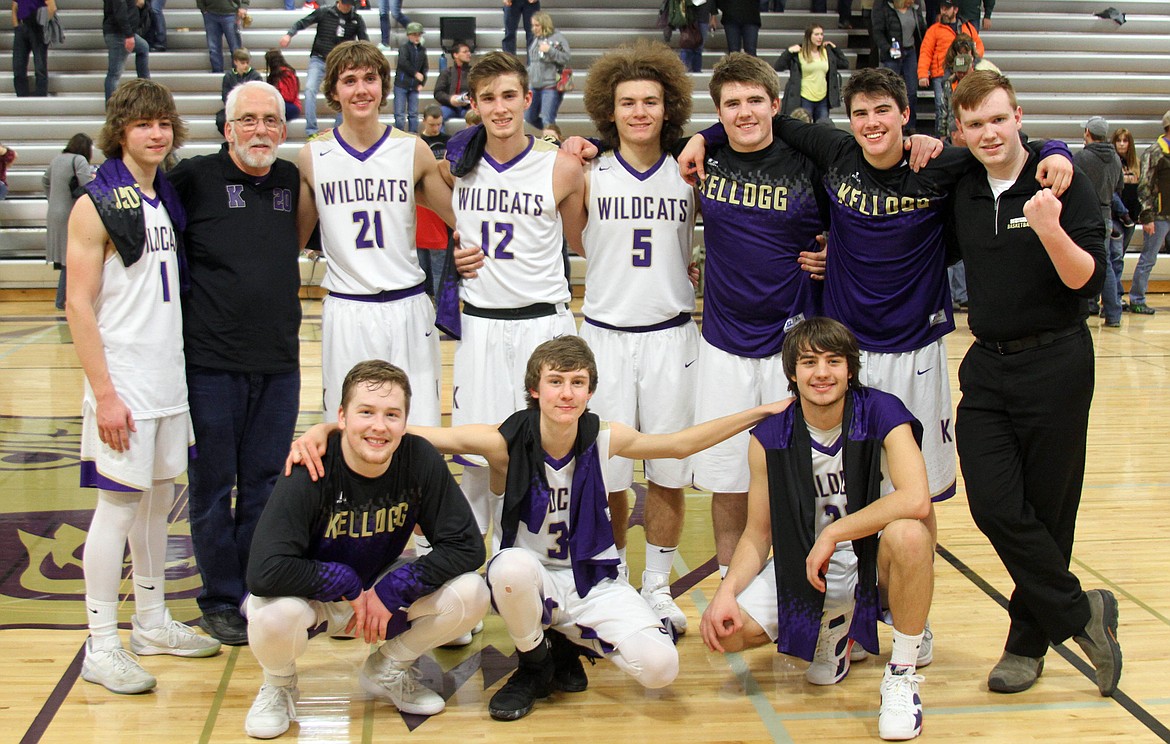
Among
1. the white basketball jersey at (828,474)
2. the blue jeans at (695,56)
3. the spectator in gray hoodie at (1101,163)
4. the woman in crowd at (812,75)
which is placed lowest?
the white basketball jersey at (828,474)

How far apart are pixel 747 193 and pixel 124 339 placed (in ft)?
7.56

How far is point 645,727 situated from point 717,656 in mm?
643

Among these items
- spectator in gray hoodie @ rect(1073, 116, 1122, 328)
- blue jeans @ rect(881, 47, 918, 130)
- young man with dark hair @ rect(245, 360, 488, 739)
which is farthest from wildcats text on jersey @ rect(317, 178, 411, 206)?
blue jeans @ rect(881, 47, 918, 130)

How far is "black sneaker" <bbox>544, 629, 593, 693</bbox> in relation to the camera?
4016mm

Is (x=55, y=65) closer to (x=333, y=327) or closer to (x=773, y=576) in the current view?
(x=333, y=327)

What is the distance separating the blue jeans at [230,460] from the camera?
423cm

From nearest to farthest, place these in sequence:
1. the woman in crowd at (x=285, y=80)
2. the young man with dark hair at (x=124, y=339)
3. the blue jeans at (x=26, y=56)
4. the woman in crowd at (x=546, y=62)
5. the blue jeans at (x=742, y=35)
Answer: the young man with dark hair at (x=124, y=339), the woman in crowd at (x=285, y=80), the woman in crowd at (x=546, y=62), the blue jeans at (x=26, y=56), the blue jeans at (x=742, y=35)

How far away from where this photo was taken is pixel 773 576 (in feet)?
13.1

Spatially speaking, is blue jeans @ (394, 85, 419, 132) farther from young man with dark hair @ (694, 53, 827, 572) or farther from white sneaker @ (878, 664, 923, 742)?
white sneaker @ (878, 664, 923, 742)

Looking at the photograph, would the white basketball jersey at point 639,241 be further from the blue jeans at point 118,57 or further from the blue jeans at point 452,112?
the blue jeans at point 118,57

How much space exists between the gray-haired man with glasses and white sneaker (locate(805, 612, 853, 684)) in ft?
6.99

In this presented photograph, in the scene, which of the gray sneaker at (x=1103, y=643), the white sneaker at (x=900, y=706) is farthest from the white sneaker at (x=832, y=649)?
the gray sneaker at (x=1103, y=643)

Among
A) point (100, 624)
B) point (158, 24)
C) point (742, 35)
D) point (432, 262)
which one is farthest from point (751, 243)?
point (158, 24)

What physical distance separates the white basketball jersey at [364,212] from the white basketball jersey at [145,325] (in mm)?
626
